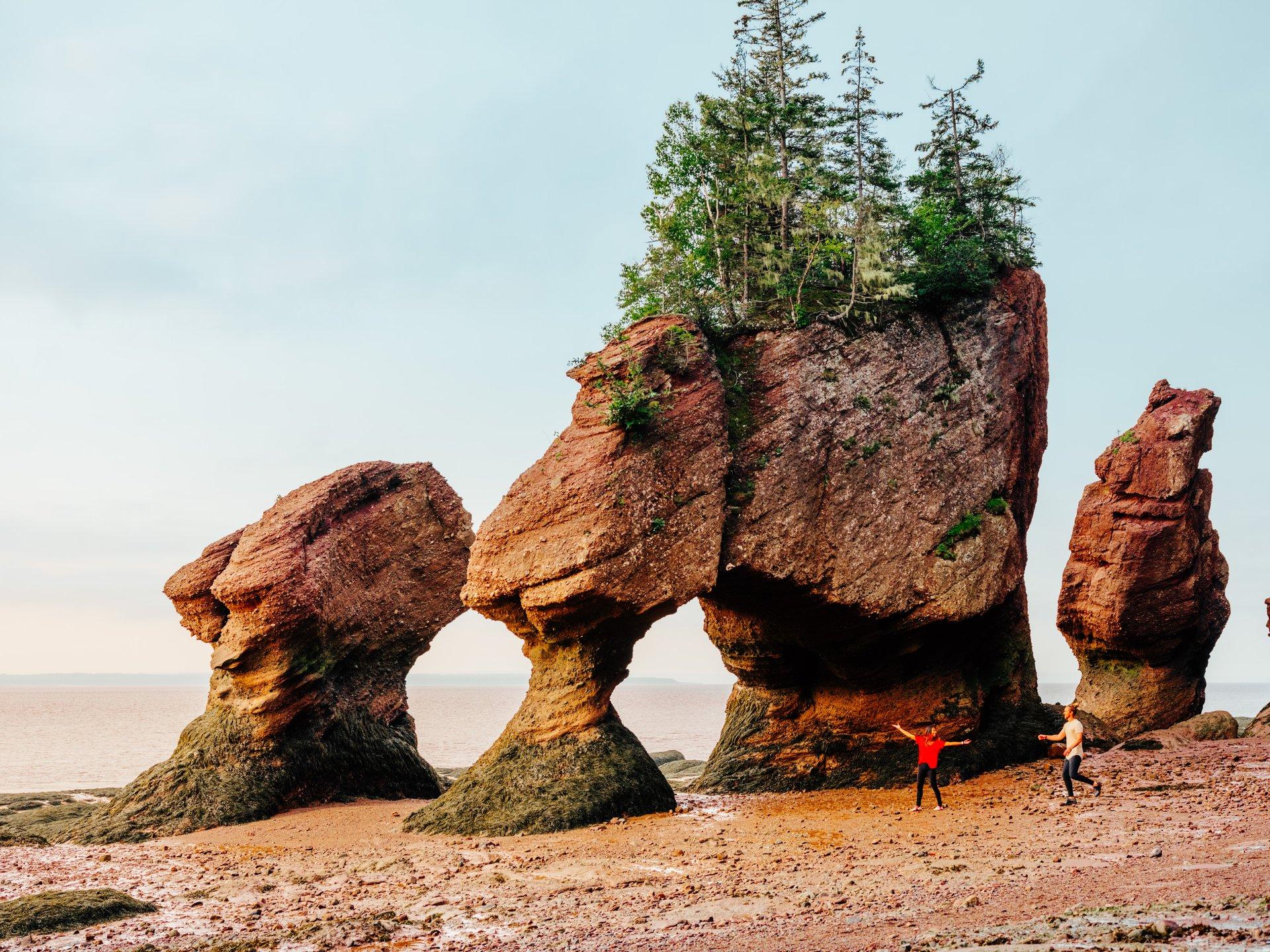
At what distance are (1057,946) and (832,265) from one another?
18566 mm

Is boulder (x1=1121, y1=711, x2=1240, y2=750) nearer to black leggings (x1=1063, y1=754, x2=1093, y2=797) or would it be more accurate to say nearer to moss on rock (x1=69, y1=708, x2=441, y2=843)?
black leggings (x1=1063, y1=754, x2=1093, y2=797)

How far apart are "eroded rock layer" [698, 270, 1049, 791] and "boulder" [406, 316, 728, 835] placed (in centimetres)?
142

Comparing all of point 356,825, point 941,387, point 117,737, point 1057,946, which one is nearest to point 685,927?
point 1057,946

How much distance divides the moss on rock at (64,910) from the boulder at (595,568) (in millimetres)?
5990

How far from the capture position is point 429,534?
26.8 m

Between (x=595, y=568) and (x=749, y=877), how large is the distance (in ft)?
22.9

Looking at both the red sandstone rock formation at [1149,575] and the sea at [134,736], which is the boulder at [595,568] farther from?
the sea at [134,736]

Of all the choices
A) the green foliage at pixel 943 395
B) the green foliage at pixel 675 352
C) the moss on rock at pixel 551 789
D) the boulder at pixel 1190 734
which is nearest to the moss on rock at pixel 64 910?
the moss on rock at pixel 551 789

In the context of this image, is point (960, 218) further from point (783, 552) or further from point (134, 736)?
point (134, 736)

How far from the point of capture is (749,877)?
13.7 m

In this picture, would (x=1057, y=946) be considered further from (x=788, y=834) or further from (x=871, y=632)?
(x=871, y=632)

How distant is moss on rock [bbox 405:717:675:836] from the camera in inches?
730

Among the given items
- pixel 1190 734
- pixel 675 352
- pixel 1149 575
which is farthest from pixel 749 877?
pixel 1149 575

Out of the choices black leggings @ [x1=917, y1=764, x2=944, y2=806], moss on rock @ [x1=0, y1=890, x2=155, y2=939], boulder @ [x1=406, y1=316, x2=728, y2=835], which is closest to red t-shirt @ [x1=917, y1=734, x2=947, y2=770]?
black leggings @ [x1=917, y1=764, x2=944, y2=806]
